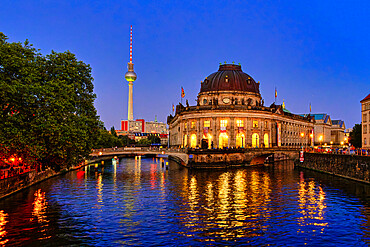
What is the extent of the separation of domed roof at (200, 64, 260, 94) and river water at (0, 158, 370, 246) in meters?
75.4

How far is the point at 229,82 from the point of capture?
133 meters

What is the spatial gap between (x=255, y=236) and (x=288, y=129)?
415 ft

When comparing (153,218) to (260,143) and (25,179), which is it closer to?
(25,179)

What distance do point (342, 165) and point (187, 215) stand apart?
43.4 meters

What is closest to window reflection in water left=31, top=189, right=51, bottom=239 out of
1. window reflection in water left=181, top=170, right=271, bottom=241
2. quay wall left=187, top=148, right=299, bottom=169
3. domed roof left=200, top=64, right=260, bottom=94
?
window reflection in water left=181, top=170, right=271, bottom=241

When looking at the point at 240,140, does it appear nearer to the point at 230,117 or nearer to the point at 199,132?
the point at 230,117

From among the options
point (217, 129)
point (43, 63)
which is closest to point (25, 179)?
point (43, 63)

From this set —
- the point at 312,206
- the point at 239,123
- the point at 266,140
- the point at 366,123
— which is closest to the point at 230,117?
the point at 239,123

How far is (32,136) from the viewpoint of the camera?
50.8 m

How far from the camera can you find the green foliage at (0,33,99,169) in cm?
4784

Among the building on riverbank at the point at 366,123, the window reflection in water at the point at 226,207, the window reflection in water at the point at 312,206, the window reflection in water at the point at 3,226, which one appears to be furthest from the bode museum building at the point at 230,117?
the window reflection in water at the point at 3,226

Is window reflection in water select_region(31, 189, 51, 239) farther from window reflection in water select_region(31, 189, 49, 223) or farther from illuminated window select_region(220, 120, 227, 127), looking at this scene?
illuminated window select_region(220, 120, 227, 127)

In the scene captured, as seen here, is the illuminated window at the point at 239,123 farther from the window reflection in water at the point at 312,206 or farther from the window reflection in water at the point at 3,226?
the window reflection in water at the point at 3,226

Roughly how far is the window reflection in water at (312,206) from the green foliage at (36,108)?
35553 mm
